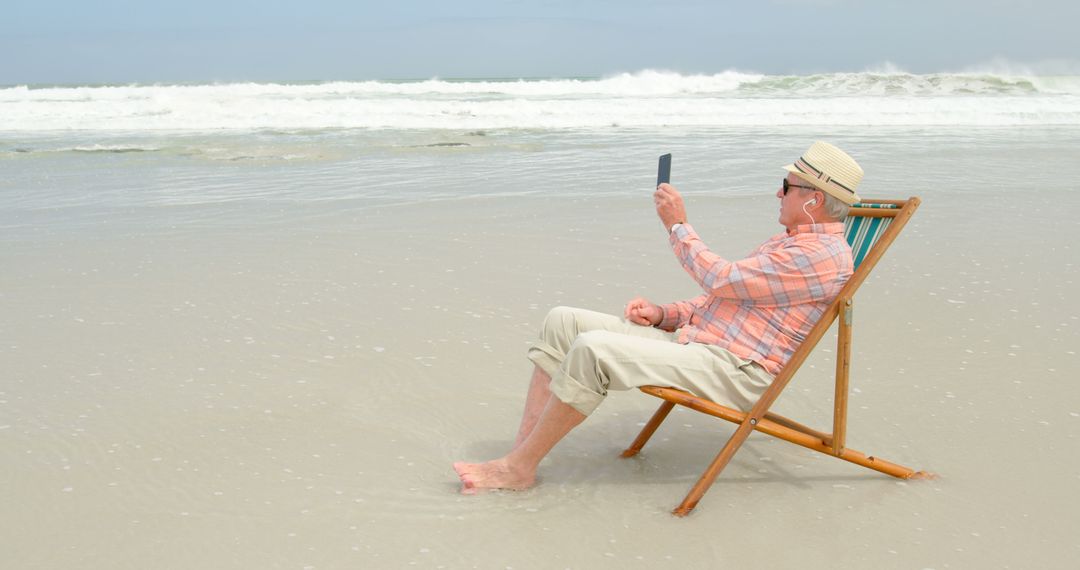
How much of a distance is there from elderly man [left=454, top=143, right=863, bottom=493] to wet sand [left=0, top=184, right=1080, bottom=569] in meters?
0.31

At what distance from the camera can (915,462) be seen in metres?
3.62

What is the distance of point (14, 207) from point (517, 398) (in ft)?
22.3

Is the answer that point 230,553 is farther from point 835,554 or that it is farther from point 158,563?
point 835,554

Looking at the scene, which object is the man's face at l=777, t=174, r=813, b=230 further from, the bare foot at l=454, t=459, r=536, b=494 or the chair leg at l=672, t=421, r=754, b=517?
the bare foot at l=454, t=459, r=536, b=494

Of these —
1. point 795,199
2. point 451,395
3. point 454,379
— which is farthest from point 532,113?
point 795,199

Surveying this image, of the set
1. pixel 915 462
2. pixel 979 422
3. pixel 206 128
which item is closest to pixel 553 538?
pixel 915 462

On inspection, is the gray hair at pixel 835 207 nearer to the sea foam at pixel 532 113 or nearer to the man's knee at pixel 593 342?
the man's knee at pixel 593 342

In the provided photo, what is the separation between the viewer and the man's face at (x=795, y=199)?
3.24m

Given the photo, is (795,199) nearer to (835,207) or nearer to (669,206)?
(835,207)

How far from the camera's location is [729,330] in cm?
331

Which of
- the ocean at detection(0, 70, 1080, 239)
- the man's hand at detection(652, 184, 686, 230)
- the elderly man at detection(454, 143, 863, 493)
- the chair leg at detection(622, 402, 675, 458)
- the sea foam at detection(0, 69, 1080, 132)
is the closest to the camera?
the elderly man at detection(454, 143, 863, 493)

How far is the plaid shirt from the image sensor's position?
316 centimetres

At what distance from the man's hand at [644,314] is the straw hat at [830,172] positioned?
707mm

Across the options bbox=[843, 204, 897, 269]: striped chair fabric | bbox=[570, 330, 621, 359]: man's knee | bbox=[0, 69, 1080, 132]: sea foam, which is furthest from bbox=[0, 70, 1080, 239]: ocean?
bbox=[843, 204, 897, 269]: striped chair fabric
